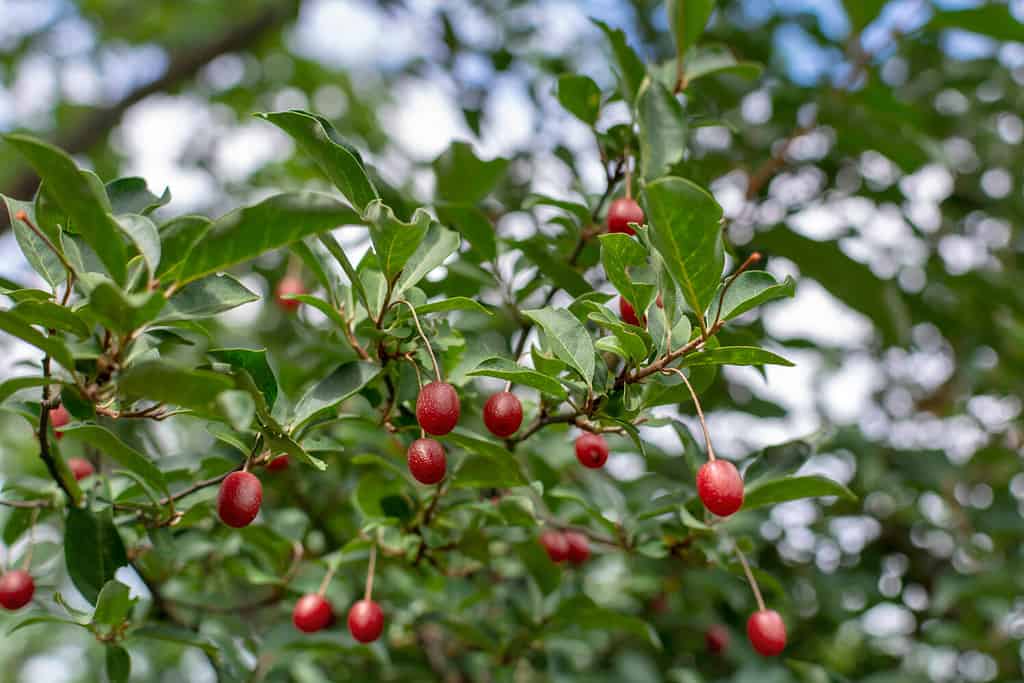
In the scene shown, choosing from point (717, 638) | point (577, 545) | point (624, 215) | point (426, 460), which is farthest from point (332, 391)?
point (717, 638)

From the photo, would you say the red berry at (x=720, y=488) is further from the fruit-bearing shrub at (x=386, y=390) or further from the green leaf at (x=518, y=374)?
the green leaf at (x=518, y=374)

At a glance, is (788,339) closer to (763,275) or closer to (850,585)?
(850,585)

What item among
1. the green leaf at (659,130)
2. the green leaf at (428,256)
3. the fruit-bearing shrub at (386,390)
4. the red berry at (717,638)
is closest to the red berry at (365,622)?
the fruit-bearing shrub at (386,390)

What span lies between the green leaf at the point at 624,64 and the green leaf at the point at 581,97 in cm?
6

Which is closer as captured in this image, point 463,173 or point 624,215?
point 624,215

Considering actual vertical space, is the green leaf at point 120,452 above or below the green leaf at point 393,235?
below

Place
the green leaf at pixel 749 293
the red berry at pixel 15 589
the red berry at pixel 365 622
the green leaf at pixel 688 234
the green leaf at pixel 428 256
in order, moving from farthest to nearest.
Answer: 1. the red berry at pixel 365 622
2. the red berry at pixel 15 589
3. the green leaf at pixel 428 256
4. the green leaf at pixel 749 293
5. the green leaf at pixel 688 234

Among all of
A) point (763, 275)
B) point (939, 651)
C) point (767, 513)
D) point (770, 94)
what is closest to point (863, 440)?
point (767, 513)

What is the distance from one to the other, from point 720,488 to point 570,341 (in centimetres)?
31

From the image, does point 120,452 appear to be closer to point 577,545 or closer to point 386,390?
point 386,390

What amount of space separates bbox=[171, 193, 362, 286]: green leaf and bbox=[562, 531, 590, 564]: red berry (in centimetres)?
113

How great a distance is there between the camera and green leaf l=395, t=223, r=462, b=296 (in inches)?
53.0

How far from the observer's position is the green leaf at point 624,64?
1.74 metres

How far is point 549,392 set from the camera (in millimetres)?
1311
